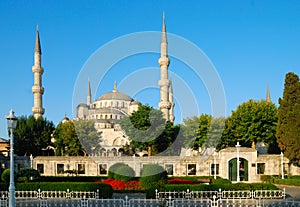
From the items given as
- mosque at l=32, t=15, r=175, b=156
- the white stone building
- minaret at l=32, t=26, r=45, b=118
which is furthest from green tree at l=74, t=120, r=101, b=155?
the white stone building

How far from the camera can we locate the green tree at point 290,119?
1249 inches

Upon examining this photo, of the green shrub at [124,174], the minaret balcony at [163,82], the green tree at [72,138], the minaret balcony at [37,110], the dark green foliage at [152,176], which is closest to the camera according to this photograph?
the dark green foliage at [152,176]

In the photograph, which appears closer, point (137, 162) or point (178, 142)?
point (137, 162)

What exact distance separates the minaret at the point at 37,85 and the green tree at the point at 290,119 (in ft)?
110

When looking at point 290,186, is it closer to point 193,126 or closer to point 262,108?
point 262,108

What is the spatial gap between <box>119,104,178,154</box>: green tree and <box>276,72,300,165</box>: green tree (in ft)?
48.4

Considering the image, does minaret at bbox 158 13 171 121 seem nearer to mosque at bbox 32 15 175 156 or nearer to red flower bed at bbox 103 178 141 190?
mosque at bbox 32 15 175 156

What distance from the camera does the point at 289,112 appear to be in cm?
3256

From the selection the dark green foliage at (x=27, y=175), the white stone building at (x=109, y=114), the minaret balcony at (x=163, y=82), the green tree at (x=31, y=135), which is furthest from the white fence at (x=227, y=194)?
the white stone building at (x=109, y=114)

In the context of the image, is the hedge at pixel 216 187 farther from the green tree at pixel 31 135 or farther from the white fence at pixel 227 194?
the green tree at pixel 31 135

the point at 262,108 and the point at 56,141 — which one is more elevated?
the point at 262,108

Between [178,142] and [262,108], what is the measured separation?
1230 cm

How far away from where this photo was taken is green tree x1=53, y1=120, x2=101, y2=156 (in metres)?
47.4

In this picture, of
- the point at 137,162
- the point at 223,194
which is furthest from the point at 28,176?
the point at 137,162
